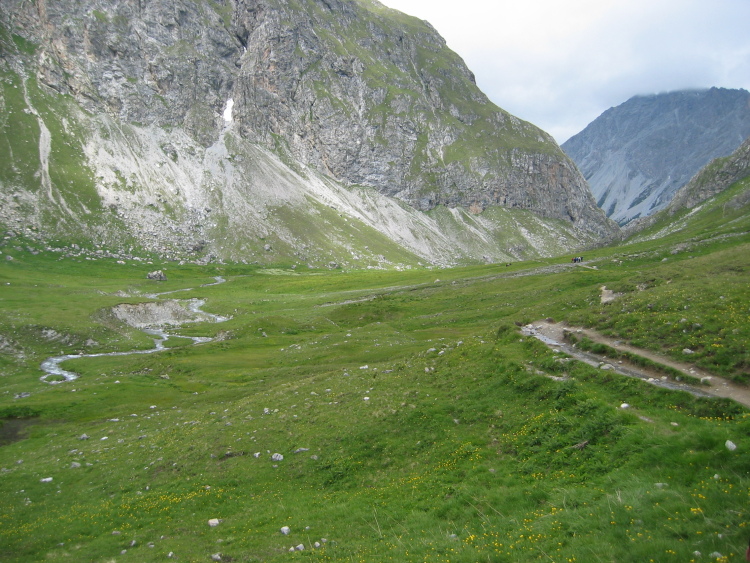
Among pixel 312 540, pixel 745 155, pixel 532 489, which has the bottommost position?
pixel 312 540

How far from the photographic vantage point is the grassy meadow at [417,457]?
11.8m

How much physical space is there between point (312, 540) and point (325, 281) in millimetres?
118479

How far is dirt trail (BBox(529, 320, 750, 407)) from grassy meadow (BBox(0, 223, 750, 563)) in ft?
1.75

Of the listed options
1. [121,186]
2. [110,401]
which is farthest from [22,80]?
[110,401]

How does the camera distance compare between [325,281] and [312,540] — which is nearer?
[312,540]

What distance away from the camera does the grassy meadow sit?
1184cm

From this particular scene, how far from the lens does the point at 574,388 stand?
19.1 meters

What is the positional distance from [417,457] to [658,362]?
1249cm

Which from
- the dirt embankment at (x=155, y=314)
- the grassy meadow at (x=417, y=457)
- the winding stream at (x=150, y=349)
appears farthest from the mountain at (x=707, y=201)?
the dirt embankment at (x=155, y=314)

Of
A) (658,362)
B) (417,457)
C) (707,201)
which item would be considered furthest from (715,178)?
(417,457)

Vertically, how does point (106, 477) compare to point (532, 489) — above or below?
below

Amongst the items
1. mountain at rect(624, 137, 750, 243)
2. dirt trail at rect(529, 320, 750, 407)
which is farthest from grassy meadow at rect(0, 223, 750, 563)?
mountain at rect(624, 137, 750, 243)

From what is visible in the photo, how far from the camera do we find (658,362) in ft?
67.2

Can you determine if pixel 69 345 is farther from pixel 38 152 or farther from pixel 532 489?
pixel 38 152
